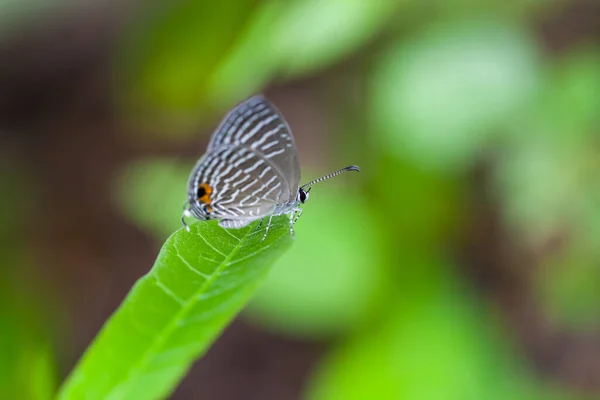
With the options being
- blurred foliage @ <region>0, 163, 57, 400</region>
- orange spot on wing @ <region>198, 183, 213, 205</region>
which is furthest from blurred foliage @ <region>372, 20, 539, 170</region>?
blurred foliage @ <region>0, 163, 57, 400</region>

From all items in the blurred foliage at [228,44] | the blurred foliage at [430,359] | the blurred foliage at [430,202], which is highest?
the blurred foliage at [228,44]

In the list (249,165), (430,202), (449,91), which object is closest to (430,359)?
(430,202)

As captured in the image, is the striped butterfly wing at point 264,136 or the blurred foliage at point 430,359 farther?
the blurred foliage at point 430,359

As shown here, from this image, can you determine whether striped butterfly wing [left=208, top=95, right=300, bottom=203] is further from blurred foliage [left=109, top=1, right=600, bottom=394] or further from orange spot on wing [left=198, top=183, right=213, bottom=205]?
blurred foliage [left=109, top=1, right=600, bottom=394]

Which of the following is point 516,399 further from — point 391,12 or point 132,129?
point 132,129

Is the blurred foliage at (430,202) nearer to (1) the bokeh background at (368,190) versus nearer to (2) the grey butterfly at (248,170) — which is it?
(1) the bokeh background at (368,190)

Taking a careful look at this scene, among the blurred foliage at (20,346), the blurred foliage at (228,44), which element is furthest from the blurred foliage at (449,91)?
the blurred foliage at (20,346)
